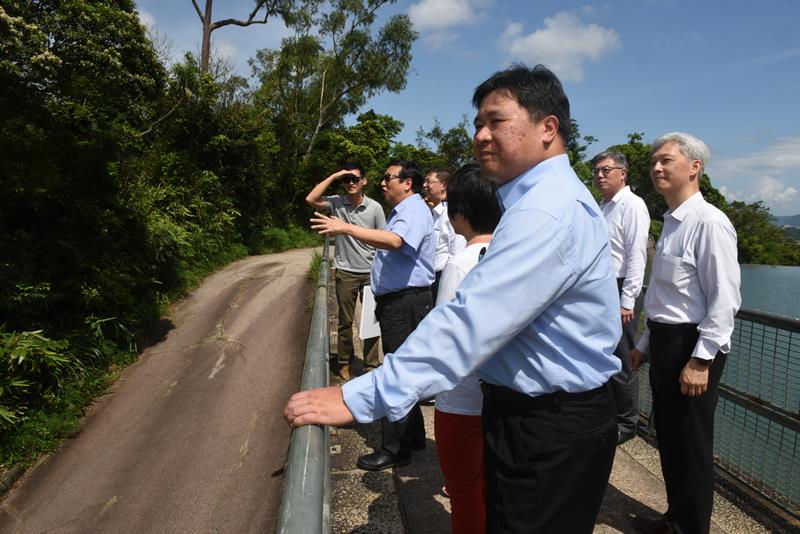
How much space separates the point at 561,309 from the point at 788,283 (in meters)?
5.69

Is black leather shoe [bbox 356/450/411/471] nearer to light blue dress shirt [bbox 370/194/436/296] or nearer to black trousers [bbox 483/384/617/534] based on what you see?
light blue dress shirt [bbox 370/194/436/296]

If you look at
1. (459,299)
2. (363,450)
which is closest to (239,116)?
(363,450)

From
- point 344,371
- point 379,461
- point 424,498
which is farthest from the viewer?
point 344,371

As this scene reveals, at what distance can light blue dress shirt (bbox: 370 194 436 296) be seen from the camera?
3.21m

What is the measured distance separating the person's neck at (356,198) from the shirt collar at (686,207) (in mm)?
3153

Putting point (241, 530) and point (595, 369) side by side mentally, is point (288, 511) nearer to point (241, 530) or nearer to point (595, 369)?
point (595, 369)

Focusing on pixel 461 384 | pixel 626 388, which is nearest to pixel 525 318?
pixel 461 384

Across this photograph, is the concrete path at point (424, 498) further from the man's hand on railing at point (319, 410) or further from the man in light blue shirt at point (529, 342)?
the man's hand on railing at point (319, 410)

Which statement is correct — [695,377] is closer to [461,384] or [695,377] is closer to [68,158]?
[461,384]

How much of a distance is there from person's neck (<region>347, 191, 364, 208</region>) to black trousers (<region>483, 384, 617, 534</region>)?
3.89m

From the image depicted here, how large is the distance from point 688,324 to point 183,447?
509 centimetres

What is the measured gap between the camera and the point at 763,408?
283cm

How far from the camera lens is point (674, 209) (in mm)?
2512

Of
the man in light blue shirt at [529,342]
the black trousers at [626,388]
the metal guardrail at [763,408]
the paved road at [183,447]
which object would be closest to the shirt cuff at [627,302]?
the black trousers at [626,388]
